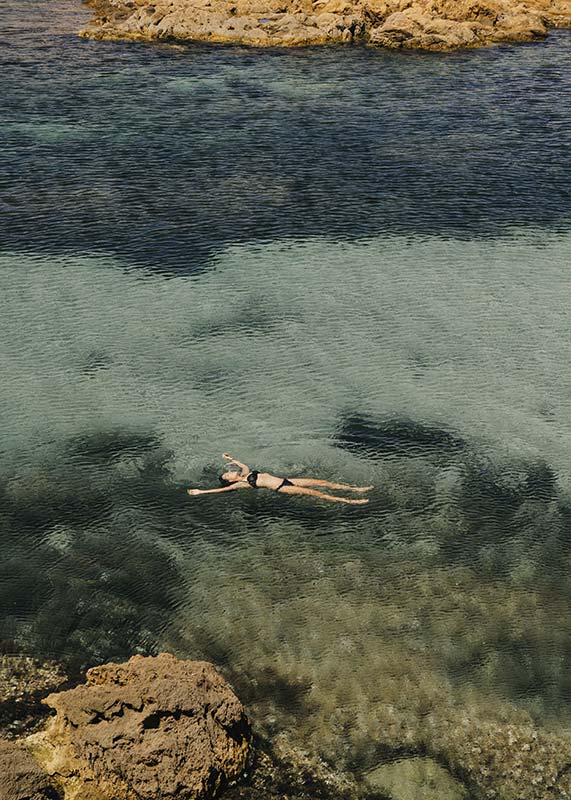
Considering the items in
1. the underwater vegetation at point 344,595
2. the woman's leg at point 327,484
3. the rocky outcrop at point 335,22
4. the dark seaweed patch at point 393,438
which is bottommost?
the underwater vegetation at point 344,595

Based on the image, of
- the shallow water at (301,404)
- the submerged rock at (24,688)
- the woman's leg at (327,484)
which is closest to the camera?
the submerged rock at (24,688)

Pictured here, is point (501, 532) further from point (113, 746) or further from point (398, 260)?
point (398, 260)

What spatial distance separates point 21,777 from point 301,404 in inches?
423

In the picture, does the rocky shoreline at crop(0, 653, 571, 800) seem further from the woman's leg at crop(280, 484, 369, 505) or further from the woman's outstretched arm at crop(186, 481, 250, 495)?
the woman's leg at crop(280, 484, 369, 505)

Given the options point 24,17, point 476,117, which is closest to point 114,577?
point 476,117

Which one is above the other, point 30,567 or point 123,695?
point 123,695

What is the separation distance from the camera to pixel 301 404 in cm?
2081

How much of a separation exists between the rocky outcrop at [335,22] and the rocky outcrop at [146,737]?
1840 inches

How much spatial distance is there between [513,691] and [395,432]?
22.8 feet

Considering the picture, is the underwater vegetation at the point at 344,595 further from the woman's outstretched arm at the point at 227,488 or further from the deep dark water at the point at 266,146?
the deep dark water at the point at 266,146

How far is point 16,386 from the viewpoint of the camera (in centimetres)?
2116

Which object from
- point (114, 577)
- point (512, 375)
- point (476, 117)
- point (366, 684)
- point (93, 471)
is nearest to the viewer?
point (366, 684)

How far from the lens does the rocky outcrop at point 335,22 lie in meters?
52.7

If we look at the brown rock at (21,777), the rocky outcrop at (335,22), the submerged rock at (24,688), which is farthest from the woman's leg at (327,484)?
the rocky outcrop at (335,22)
